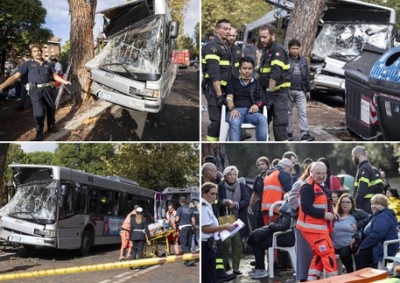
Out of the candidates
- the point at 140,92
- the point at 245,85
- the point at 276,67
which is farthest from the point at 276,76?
the point at 140,92

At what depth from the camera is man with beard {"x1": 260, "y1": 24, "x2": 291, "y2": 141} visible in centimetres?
630

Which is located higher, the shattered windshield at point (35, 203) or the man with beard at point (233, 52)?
the man with beard at point (233, 52)

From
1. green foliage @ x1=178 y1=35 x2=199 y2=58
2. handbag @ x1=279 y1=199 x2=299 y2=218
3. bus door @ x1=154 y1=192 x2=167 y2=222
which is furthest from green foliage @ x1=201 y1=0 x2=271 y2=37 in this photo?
handbag @ x1=279 y1=199 x2=299 y2=218

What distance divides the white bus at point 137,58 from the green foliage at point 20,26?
34.8 inches

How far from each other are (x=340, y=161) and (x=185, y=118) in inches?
67.7

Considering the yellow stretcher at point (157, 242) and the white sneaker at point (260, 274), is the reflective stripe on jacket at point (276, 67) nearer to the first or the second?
the white sneaker at point (260, 274)

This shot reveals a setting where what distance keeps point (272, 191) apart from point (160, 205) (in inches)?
67.5

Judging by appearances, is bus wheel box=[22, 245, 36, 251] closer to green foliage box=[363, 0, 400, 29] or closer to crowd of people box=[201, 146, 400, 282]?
crowd of people box=[201, 146, 400, 282]

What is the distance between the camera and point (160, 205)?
24.5 feet

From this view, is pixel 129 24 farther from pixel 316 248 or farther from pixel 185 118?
pixel 316 248

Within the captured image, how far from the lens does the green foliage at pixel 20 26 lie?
26.0ft

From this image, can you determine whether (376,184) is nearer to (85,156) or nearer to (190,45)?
(190,45)

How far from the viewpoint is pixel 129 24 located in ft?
24.5

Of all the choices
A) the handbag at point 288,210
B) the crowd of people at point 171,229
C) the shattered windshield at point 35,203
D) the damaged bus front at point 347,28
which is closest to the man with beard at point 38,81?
the shattered windshield at point 35,203
